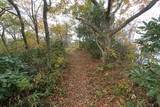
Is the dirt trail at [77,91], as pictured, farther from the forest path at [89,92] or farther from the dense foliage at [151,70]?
the dense foliage at [151,70]

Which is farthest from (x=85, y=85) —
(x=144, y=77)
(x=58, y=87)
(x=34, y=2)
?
(x=34, y=2)

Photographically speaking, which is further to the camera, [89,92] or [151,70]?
[89,92]

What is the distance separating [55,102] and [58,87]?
1027 mm

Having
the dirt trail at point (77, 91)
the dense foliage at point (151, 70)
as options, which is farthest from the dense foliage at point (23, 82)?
the dense foliage at point (151, 70)

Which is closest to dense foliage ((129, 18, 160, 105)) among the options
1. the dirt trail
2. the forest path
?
the forest path

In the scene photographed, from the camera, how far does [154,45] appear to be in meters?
2.36

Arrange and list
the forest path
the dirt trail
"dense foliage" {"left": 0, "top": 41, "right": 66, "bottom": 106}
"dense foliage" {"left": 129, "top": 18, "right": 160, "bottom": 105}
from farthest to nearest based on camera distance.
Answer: the dirt trail, the forest path, "dense foliage" {"left": 0, "top": 41, "right": 66, "bottom": 106}, "dense foliage" {"left": 129, "top": 18, "right": 160, "bottom": 105}

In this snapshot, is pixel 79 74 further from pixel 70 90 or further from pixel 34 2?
pixel 34 2

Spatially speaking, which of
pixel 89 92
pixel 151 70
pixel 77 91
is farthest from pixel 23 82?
pixel 151 70

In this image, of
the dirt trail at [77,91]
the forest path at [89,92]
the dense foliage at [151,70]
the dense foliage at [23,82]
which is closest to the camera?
the dense foliage at [151,70]

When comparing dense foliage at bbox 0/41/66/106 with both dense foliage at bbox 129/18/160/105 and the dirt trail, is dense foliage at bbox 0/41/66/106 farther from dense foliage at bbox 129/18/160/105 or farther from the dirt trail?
dense foliage at bbox 129/18/160/105

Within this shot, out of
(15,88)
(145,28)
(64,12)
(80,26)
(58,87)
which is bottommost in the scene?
(58,87)

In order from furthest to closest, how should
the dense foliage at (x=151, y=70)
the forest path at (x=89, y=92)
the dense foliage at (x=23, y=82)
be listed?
the forest path at (x=89, y=92), the dense foliage at (x=23, y=82), the dense foliage at (x=151, y=70)

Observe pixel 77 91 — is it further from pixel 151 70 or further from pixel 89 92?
pixel 151 70
